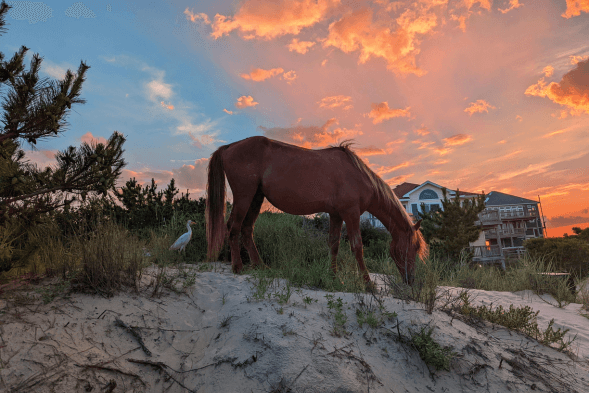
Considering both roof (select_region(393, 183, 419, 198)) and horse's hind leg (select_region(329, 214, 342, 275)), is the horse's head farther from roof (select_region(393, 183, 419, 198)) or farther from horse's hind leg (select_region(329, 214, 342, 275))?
roof (select_region(393, 183, 419, 198))

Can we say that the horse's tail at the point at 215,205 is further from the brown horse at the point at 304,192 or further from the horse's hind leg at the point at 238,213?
the horse's hind leg at the point at 238,213

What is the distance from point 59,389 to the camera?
7.05 ft

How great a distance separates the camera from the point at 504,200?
118 feet

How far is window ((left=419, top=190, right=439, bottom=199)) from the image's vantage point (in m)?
30.8

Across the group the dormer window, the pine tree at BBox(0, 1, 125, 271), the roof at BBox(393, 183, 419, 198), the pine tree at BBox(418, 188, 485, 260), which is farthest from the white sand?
the roof at BBox(393, 183, 419, 198)

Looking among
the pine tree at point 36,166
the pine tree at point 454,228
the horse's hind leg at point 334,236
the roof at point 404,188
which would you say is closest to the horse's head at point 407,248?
the horse's hind leg at point 334,236

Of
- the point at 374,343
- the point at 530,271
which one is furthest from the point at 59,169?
the point at 530,271

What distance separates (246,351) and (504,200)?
41.5 meters

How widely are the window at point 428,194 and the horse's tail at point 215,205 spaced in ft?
95.5

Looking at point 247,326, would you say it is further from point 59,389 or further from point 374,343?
point 59,389

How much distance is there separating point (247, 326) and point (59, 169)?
110 inches

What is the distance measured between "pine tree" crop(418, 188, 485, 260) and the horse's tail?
1215 cm

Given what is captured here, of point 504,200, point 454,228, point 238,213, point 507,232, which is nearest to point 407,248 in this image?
point 238,213

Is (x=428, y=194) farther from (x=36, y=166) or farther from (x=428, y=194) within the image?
(x=36, y=166)
